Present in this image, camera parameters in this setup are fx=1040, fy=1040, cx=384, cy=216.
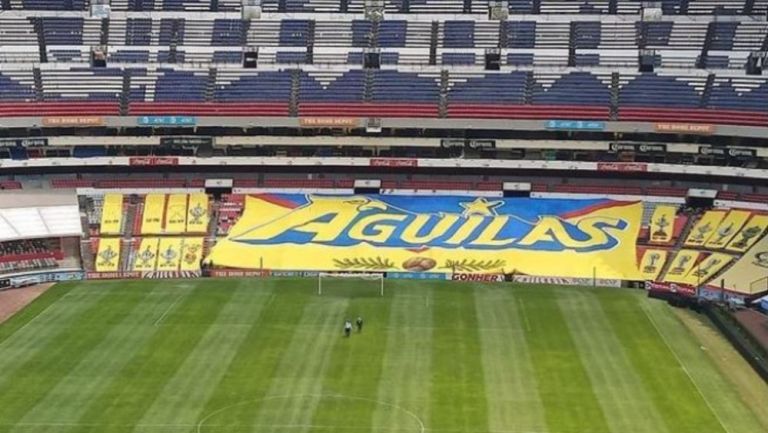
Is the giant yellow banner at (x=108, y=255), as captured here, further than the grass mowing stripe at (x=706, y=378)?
Yes

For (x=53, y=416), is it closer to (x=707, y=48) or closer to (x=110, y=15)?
(x=110, y=15)

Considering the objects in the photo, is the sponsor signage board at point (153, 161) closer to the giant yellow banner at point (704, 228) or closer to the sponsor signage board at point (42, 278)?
the sponsor signage board at point (42, 278)

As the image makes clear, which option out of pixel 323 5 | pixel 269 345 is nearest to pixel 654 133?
pixel 323 5

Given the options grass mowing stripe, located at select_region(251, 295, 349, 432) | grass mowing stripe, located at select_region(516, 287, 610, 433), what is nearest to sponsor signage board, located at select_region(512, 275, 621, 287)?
grass mowing stripe, located at select_region(516, 287, 610, 433)

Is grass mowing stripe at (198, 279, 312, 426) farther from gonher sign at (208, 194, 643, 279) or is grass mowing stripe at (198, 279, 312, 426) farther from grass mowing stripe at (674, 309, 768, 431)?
grass mowing stripe at (674, 309, 768, 431)

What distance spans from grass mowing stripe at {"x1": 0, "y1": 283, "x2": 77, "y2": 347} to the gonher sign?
1141cm

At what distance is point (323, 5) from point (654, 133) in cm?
3196

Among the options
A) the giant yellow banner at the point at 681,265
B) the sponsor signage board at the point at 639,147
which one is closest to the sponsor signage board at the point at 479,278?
the giant yellow banner at the point at 681,265

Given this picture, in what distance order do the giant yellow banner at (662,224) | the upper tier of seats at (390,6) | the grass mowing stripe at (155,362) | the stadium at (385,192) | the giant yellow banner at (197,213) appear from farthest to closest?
the upper tier of seats at (390,6) → the giant yellow banner at (197,213) → the giant yellow banner at (662,224) → the stadium at (385,192) → the grass mowing stripe at (155,362)

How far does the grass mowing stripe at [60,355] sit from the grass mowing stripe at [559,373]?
24712 millimetres

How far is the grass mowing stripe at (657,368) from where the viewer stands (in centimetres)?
4812

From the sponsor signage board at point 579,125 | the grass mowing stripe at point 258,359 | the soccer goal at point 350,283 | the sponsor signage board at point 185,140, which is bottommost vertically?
the grass mowing stripe at point 258,359

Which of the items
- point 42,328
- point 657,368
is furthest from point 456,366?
point 42,328

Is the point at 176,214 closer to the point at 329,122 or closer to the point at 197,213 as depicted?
the point at 197,213
